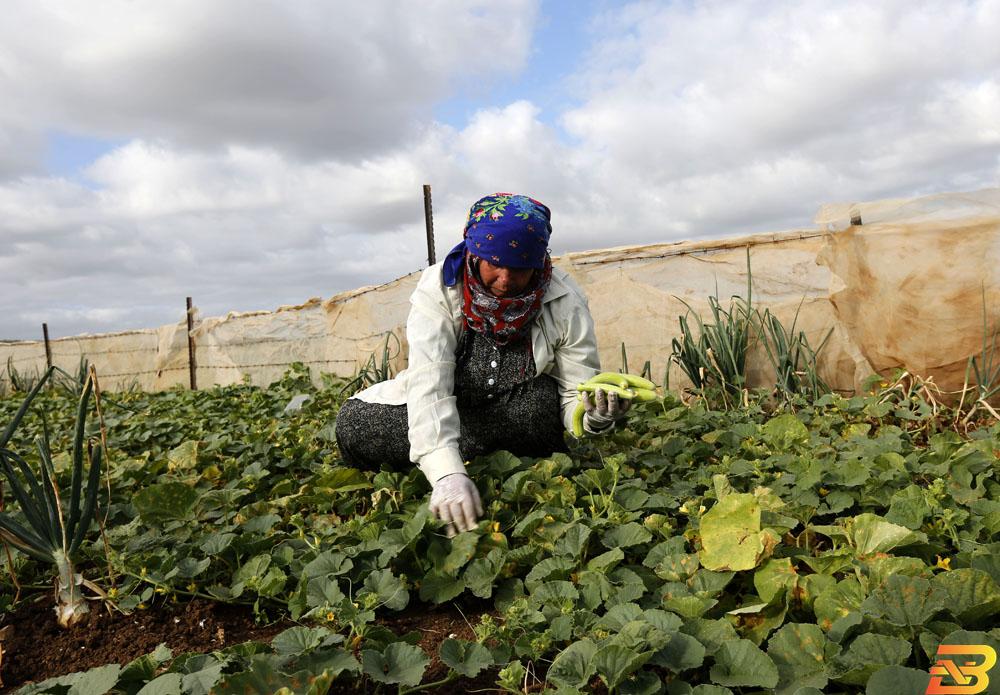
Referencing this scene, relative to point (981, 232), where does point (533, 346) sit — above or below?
below

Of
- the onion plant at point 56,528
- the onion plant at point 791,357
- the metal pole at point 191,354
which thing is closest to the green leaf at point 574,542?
the onion plant at point 56,528

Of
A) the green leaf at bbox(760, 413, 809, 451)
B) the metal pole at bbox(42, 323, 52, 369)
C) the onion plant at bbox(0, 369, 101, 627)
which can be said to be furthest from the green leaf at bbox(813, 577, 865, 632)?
the metal pole at bbox(42, 323, 52, 369)

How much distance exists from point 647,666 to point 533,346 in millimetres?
1188

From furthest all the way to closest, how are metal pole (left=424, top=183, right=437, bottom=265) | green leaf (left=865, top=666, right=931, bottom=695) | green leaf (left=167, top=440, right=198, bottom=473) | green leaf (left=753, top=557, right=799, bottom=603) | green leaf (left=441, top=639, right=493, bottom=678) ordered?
metal pole (left=424, top=183, right=437, bottom=265), green leaf (left=167, top=440, right=198, bottom=473), green leaf (left=753, top=557, right=799, bottom=603), green leaf (left=441, top=639, right=493, bottom=678), green leaf (left=865, top=666, right=931, bottom=695)

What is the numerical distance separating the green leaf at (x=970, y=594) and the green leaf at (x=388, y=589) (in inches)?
41.6

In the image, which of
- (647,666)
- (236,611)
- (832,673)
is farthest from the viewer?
(236,611)

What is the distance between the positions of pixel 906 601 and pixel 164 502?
1885mm

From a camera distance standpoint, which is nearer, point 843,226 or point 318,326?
point 843,226

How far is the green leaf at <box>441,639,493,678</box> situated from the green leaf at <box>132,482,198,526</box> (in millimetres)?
1127

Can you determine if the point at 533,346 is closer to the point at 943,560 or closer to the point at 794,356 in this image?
the point at 943,560

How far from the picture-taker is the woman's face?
7.09 ft

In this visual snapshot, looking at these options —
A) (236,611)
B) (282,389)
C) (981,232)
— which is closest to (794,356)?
(981,232)

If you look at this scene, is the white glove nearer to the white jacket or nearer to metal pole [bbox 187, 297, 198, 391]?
the white jacket

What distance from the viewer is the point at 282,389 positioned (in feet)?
19.6
